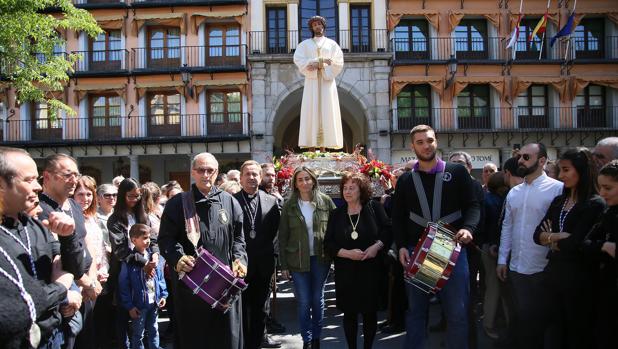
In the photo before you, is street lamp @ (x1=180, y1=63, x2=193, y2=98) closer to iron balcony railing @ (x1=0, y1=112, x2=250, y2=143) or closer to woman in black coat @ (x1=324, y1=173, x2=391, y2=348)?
iron balcony railing @ (x1=0, y1=112, x2=250, y2=143)

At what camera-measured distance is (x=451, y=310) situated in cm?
416

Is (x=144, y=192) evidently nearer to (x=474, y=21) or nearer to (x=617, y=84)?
(x=474, y=21)

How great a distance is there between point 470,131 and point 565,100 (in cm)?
489

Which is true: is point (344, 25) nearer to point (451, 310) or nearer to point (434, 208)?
point (434, 208)

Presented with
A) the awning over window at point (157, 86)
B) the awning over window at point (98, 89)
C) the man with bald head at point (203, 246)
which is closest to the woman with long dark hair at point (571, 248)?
the man with bald head at point (203, 246)

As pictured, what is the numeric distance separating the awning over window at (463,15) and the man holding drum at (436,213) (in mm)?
20502

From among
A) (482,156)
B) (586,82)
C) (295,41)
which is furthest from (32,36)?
(586,82)

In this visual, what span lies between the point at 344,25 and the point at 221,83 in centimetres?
612

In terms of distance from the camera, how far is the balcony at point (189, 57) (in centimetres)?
2345

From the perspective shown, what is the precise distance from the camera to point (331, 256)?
4.93 m

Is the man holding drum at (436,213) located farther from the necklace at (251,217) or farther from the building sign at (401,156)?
the building sign at (401,156)

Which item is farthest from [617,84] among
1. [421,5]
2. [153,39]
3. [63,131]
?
[63,131]

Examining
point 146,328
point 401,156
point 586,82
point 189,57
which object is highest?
point 189,57

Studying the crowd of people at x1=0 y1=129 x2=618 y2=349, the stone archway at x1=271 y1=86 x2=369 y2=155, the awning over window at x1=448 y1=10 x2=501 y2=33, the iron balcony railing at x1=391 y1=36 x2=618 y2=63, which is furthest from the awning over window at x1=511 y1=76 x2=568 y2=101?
the crowd of people at x1=0 y1=129 x2=618 y2=349
